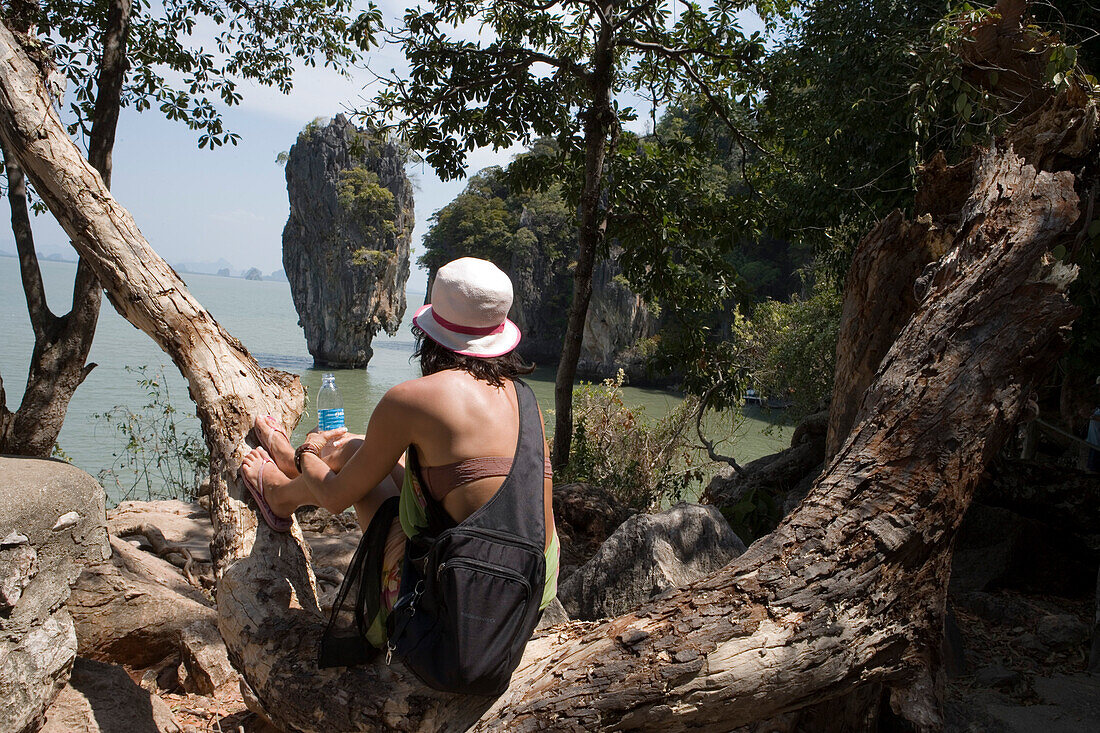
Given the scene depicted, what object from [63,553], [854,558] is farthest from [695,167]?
[63,553]

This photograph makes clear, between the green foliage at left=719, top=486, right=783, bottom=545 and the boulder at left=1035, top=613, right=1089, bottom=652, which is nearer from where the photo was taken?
the boulder at left=1035, top=613, right=1089, bottom=652

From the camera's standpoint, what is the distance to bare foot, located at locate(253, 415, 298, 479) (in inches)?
106

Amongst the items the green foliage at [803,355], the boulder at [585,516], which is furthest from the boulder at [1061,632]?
the green foliage at [803,355]

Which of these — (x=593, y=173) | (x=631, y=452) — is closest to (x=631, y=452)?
(x=631, y=452)

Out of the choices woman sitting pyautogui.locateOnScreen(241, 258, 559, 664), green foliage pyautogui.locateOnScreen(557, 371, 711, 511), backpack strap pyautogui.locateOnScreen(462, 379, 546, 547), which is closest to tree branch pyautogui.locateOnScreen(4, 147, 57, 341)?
woman sitting pyautogui.locateOnScreen(241, 258, 559, 664)

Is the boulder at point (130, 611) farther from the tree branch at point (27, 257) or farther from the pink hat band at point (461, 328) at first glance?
the pink hat band at point (461, 328)

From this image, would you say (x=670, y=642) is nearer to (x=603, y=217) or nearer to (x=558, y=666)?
(x=558, y=666)

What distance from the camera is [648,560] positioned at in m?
3.86

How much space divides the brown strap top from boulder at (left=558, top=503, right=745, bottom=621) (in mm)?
2077

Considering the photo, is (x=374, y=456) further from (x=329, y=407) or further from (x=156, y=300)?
(x=156, y=300)

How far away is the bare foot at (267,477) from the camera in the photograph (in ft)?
8.51

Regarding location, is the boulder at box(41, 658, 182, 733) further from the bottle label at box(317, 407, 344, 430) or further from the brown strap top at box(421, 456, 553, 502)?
the brown strap top at box(421, 456, 553, 502)

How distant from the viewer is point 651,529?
3965 millimetres

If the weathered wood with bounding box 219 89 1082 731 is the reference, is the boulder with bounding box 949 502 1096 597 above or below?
below
